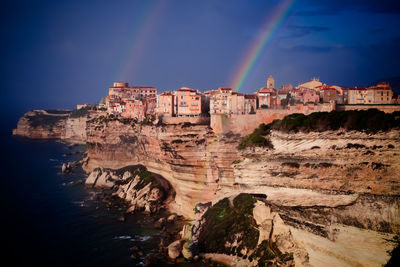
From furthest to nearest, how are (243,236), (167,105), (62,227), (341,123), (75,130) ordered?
(75,130) → (167,105) → (62,227) → (243,236) → (341,123)

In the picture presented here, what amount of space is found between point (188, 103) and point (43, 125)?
82.9 meters

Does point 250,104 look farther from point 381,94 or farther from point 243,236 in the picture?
point 243,236

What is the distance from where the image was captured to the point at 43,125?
113m

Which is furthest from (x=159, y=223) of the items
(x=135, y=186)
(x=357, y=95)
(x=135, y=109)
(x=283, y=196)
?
(x=357, y=95)

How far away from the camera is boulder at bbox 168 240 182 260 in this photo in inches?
1165

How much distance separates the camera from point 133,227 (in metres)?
37.2

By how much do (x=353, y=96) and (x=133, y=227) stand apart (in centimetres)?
3210

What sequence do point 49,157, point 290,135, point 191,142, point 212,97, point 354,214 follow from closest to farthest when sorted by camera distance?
point 354,214 → point 290,135 → point 191,142 → point 212,97 → point 49,157

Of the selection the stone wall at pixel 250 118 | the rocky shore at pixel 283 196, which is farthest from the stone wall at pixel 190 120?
the stone wall at pixel 250 118

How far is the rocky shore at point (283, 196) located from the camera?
2139 centimetres

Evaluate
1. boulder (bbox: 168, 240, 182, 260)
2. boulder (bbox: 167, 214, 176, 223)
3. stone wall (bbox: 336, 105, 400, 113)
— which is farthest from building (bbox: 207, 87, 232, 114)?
boulder (bbox: 168, 240, 182, 260)

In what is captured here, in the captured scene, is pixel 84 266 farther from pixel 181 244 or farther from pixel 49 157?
pixel 49 157

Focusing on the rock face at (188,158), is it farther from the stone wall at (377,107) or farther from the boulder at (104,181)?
the stone wall at (377,107)

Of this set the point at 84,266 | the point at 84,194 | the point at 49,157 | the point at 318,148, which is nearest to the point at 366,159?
the point at 318,148
